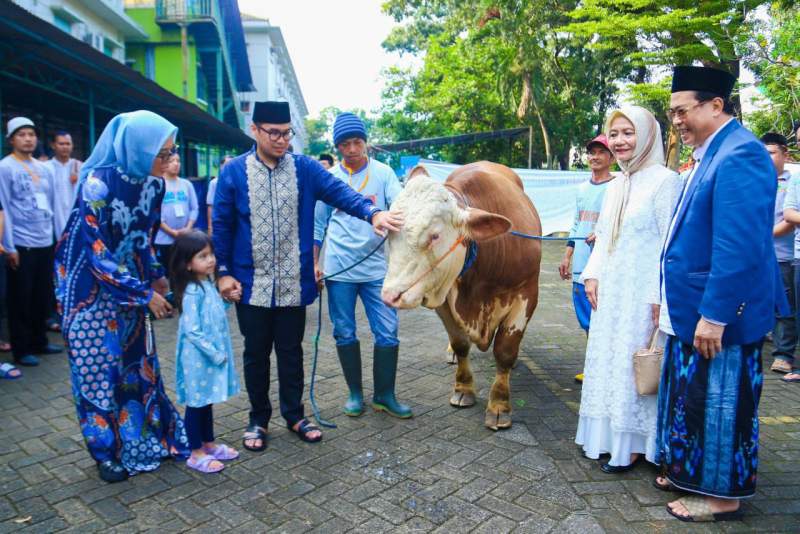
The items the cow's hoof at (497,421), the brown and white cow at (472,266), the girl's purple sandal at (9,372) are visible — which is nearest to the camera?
the brown and white cow at (472,266)

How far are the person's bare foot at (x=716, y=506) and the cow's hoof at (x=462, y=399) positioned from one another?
5.49 ft

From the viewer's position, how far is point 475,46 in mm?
21672

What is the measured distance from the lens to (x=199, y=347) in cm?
323

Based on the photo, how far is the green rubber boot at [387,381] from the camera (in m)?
4.12

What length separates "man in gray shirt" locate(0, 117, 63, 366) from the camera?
16.9 ft

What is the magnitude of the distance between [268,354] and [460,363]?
1.50 meters

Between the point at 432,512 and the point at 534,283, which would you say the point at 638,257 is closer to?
the point at 534,283

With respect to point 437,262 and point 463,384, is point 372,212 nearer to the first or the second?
point 437,262

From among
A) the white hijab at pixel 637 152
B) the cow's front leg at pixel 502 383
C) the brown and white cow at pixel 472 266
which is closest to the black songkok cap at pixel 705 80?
the white hijab at pixel 637 152

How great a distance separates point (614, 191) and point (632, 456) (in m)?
1.54

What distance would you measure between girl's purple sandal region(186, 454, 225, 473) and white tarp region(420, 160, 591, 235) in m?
11.6

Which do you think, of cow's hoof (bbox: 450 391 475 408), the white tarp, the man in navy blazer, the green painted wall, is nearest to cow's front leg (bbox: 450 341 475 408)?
cow's hoof (bbox: 450 391 475 408)

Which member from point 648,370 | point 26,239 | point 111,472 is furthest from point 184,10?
point 648,370

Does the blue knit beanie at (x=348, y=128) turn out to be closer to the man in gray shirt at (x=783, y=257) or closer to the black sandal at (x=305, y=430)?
the black sandal at (x=305, y=430)
